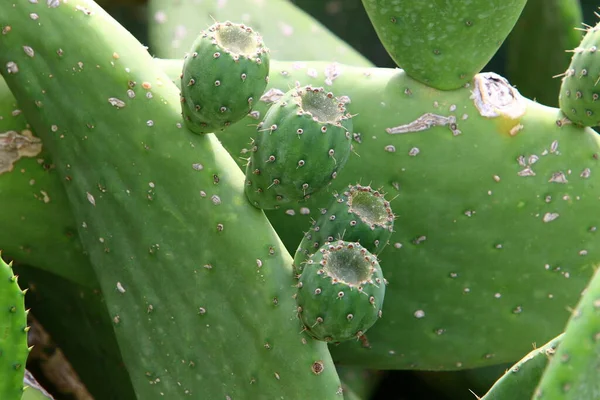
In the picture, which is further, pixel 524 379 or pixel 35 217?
pixel 35 217

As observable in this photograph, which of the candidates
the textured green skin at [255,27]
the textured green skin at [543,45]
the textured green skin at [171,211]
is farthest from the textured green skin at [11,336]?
the textured green skin at [543,45]

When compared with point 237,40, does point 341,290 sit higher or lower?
lower

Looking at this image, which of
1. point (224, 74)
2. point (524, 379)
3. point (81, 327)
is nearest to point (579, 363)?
point (524, 379)

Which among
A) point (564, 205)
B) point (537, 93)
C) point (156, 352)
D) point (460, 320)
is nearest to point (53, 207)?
point (156, 352)

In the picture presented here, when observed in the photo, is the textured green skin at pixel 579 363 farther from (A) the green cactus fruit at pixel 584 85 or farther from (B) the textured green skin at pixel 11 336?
(B) the textured green skin at pixel 11 336

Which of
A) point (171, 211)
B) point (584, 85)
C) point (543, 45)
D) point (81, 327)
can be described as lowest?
point (81, 327)

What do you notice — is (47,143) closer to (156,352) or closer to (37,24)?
(37,24)

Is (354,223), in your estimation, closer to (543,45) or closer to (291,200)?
(291,200)
